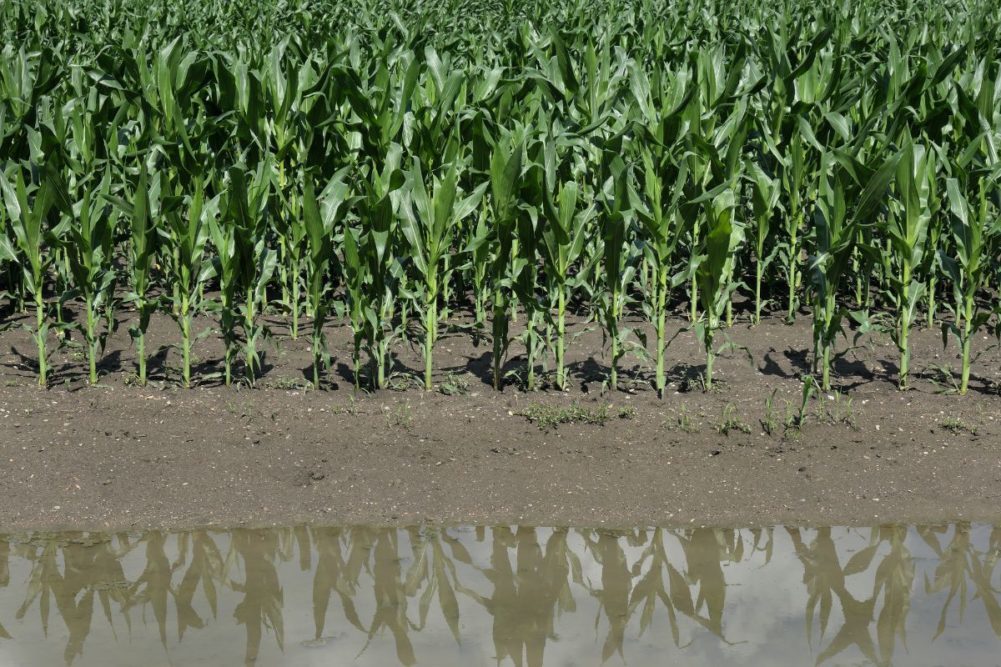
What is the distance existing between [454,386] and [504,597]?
1.95 m

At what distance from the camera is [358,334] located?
246 inches

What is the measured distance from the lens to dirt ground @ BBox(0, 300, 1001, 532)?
536 cm

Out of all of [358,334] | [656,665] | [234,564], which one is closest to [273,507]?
[234,564]

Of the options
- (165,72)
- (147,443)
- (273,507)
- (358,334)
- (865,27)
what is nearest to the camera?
(273,507)

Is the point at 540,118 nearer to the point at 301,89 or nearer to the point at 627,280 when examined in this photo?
the point at 627,280

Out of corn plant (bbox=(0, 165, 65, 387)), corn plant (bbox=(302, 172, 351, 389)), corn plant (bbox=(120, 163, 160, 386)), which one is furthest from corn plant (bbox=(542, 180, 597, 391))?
corn plant (bbox=(0, 165, 65, 387))

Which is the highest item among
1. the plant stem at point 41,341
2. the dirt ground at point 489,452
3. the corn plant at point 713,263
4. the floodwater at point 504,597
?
the corn plant at point 713,263

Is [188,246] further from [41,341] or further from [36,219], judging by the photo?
[41,341]

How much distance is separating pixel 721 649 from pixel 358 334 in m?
2.66

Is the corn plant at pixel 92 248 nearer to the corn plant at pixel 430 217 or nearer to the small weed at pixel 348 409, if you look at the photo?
the small weed at pixel 348 409

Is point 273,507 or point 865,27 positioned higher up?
point 865,27

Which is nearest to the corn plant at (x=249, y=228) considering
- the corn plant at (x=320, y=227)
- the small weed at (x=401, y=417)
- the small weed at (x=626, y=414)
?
the corn plant at (x=320, y=227)

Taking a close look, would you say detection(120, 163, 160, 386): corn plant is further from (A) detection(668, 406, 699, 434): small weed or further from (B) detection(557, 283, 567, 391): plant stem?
(A) detection(668, 406, 699, 434): small weed

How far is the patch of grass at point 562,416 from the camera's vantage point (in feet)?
19.7
